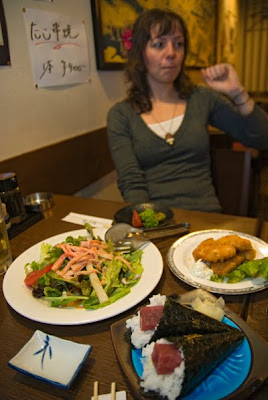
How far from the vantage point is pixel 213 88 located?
1666mm

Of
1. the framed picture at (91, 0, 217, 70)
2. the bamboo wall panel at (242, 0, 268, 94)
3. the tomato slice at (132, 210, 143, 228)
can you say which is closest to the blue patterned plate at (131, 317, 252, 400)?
the tomato slice at (132, 210, 143, 228)

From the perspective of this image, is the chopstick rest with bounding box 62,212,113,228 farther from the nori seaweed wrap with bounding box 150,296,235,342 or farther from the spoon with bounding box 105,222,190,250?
the nori seaweed wrap with bounding box 150,296,235,342

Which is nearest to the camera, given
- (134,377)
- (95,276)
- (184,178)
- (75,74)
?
(134,377)

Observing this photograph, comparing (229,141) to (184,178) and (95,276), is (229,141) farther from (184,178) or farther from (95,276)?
(95,276)

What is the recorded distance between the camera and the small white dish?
534 mm

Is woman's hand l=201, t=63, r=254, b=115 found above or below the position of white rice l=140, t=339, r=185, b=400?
above

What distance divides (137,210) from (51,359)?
73 cm

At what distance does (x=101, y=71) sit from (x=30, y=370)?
199 cm

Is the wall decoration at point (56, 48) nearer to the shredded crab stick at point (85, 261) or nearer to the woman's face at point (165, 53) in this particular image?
the woman's face at point (165, 53)

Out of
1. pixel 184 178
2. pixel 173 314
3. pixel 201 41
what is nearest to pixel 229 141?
pixel 201 41

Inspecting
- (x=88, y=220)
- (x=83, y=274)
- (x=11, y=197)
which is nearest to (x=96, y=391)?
(x=83, y=274)

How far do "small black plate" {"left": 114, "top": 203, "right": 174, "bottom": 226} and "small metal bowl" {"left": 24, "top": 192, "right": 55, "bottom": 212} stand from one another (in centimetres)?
34

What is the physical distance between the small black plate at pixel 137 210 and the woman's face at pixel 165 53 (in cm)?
77

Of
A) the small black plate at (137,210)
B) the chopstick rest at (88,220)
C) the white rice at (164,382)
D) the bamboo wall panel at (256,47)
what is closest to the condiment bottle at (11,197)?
the chopstick rest at (88,220)
